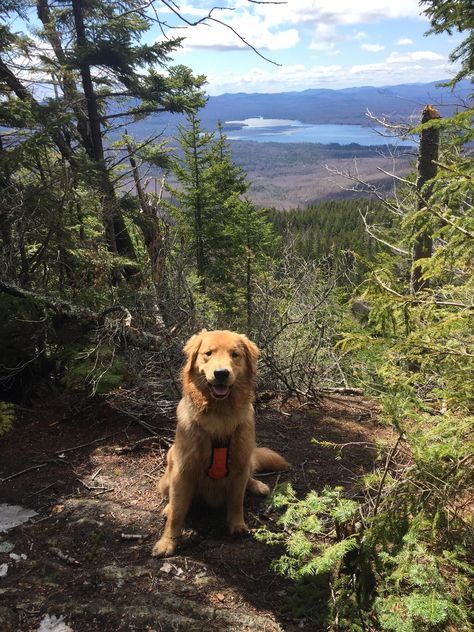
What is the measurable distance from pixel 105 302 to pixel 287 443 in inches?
150

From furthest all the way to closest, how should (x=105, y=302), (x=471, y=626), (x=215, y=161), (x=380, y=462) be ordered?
(x=215, y=161)
(x=105, y=302)
(x=380, y=462)
(x=471, y=626)

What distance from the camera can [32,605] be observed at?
3043 mm

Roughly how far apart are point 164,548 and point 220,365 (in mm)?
1607

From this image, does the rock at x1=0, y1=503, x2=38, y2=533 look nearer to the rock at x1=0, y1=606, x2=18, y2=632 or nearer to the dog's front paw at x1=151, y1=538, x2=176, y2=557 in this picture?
the rock at x1=0, y1=606, x2=18, y2=632

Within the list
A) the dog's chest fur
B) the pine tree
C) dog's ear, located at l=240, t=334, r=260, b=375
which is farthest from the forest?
the pine tree

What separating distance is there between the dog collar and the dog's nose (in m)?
0.63

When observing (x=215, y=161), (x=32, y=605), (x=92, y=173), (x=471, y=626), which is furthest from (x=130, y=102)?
(x=471, y=626)

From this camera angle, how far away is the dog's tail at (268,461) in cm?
475

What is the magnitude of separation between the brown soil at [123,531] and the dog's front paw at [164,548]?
0.07 m

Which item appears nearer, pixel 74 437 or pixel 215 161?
pixel 74 437

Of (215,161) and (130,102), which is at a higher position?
(130,102)

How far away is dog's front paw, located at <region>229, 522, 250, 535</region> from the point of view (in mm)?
3902

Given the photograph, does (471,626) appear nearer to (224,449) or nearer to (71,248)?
(224,449)

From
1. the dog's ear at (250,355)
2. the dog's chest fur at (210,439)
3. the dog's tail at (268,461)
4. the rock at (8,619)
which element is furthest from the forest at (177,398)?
the dog's ear at (250,355)
